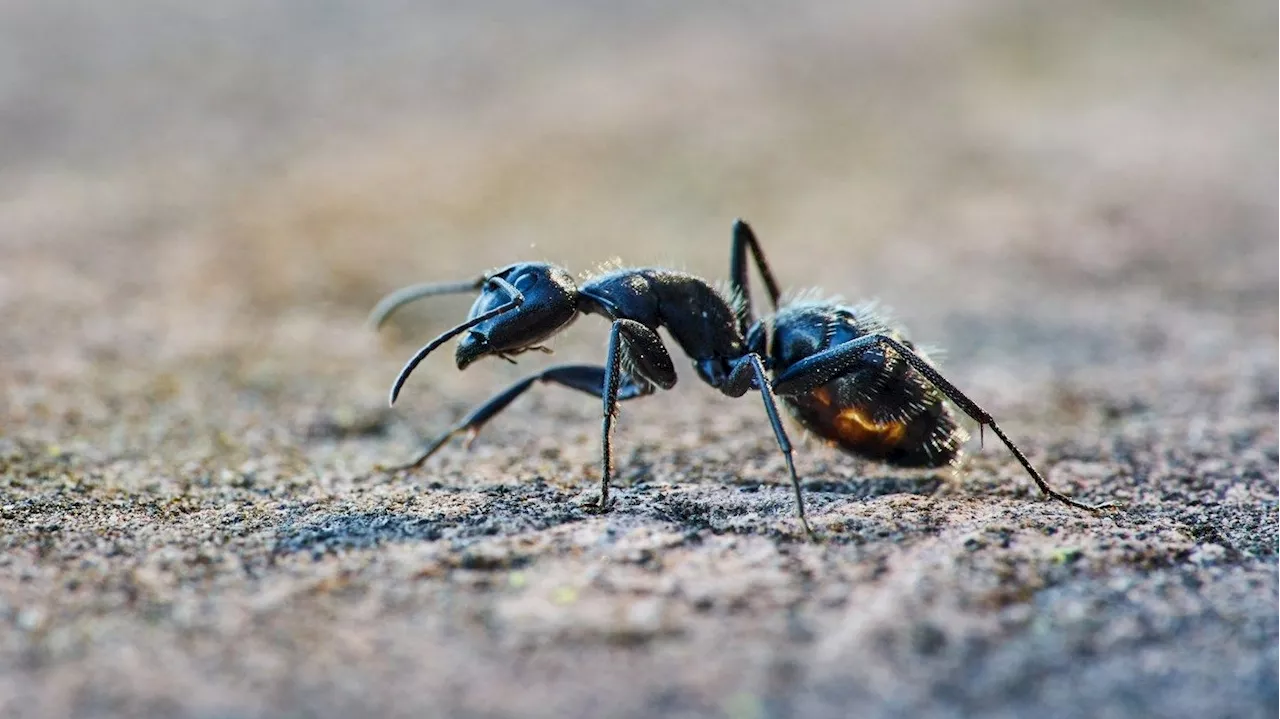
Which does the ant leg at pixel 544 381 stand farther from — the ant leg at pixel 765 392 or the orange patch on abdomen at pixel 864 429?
the orange patch on abdomen at pixel 864 429

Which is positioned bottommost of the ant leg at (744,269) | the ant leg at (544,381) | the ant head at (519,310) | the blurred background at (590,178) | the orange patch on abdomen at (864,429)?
the orange patch on abdomen at (864,429)

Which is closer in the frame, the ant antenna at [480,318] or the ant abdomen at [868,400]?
the ant antenna at [480,318]

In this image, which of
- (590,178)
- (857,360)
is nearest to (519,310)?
(857,360)

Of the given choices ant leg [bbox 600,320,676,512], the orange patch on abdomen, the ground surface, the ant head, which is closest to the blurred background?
the ground surface

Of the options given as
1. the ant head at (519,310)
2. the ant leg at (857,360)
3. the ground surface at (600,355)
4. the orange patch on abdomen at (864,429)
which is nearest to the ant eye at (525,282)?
the ant head at (519,310)

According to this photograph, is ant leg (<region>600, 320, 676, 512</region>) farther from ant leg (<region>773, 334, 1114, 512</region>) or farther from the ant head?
ant leg (<region>773, 334, 1114, 512</region>)

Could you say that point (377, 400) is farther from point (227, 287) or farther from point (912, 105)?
point (912, 105)

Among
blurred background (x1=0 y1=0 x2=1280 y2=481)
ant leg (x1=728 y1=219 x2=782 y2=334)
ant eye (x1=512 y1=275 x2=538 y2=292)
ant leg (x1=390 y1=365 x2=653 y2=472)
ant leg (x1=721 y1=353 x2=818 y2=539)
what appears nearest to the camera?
ant leg (x1=721 y1=353 x2=818 y2=539)

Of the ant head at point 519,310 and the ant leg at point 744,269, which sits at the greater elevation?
the ant leg at point 744,269

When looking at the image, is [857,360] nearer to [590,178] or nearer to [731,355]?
[731,355]
